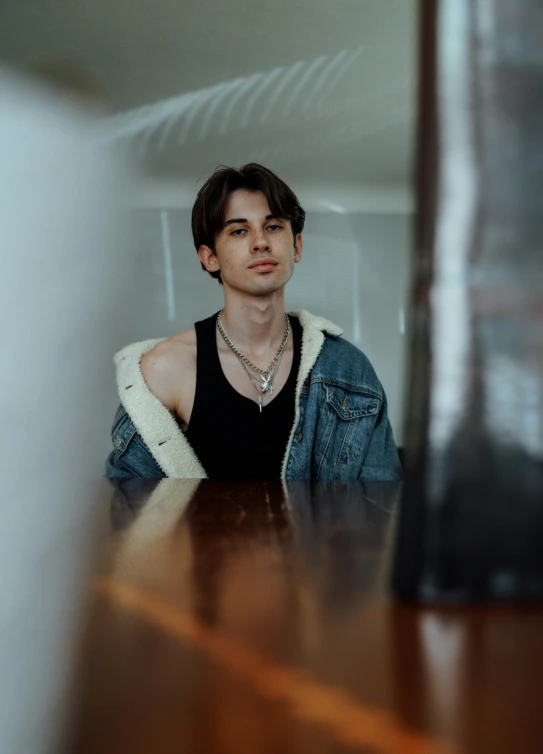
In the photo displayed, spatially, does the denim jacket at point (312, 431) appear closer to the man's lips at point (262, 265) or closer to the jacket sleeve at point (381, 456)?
the jacket sleeve at point (381, 456)

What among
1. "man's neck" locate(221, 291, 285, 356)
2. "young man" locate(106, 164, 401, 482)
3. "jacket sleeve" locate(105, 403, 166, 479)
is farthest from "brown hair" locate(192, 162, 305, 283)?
"jacket sleeve" locate(105, 403, 166, 479)

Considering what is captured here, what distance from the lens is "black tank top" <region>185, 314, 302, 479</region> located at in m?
1.23

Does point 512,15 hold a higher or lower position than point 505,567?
higher

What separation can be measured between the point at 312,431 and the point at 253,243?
0.50 meters

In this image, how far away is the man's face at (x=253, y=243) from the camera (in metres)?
1.42

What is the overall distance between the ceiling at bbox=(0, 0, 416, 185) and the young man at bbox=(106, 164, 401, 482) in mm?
1084

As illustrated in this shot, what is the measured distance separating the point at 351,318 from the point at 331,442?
2.46 metres

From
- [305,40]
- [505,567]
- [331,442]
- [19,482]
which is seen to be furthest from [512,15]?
[305,40]

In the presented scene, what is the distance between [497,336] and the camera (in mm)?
250

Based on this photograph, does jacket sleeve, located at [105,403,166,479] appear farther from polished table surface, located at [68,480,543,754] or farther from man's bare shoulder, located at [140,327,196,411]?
polished table surface, located at [68,480,543,754]

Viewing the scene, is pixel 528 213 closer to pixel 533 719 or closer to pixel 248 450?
pixel 533 719

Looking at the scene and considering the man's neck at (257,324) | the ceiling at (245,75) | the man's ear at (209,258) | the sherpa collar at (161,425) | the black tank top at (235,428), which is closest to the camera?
the sherpa collar at (161,425)

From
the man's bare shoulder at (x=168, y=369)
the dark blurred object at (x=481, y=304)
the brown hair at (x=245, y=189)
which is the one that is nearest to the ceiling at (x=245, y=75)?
the brown hair at (x=245, y=189)

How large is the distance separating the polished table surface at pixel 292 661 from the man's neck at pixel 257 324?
105 centimetres
